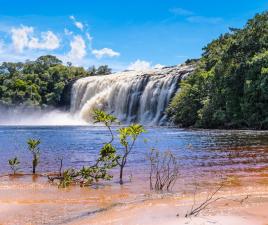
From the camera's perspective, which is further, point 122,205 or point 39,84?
point 39,84

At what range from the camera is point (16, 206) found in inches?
394

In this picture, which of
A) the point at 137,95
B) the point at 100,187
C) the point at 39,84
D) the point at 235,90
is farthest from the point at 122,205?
the point at 39,84

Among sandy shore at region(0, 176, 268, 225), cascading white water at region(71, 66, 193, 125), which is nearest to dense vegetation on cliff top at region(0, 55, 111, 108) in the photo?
cascading white water at region(71, 66, 193, 125)

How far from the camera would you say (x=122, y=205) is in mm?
9984

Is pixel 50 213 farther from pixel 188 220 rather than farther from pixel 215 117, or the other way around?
pixel 215 117

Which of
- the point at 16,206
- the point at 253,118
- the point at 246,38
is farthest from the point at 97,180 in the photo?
the point at 246,38

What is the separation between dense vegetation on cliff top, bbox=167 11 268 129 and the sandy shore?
34974mm

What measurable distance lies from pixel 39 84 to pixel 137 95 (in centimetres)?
4667

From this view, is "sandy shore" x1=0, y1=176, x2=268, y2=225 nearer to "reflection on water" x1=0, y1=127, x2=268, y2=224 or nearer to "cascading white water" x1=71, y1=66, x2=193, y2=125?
"reflection on water" x1=0, y1=127, x2=268, y2=224

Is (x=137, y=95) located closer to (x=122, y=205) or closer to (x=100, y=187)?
(x=100, y=187)

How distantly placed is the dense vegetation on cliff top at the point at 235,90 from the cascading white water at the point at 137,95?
6068 mm

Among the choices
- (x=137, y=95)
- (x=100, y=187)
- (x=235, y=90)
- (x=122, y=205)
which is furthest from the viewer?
(x=137, y=95)

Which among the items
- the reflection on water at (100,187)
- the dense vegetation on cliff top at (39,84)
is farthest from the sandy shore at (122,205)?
the dense vegetation on cliff top at (39,84)

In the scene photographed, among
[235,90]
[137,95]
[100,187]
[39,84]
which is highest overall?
[39,84]
